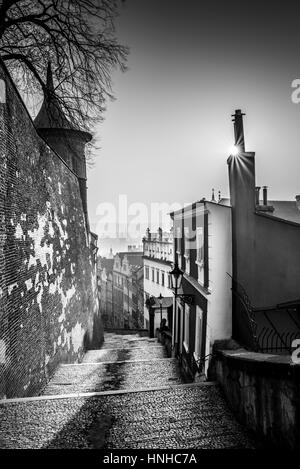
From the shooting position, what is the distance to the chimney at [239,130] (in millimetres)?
7825

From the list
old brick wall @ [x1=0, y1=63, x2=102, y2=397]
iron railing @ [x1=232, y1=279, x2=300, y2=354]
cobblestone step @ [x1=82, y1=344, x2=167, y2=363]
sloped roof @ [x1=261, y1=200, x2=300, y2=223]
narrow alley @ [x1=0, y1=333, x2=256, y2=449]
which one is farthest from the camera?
sloped roof @ [x1=261, y1=200, x2=300, y2=223]

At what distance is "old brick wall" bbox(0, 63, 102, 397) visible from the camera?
252 inches

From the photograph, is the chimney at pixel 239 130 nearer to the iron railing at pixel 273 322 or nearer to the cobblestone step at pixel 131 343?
the iron railing at pixel 273 322

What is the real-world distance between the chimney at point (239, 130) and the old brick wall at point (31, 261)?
5.57 m

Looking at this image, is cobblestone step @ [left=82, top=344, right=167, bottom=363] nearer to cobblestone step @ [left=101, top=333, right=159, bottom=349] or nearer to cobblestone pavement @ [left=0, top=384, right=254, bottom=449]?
cobblestone step @ [left=101, top=333, right=159, bottom=349]

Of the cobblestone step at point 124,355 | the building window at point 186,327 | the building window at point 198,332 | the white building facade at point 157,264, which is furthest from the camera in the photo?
the white building facade at point 157,264

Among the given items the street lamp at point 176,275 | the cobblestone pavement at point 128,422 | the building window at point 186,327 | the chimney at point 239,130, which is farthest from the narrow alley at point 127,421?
the chimney at point 239,130

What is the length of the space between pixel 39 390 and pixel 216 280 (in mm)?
5309

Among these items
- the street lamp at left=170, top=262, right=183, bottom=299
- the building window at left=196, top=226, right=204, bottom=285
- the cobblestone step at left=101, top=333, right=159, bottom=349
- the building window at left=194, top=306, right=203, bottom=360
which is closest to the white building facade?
the cobblestone step at left=101, top=333, right=159, bottom=349

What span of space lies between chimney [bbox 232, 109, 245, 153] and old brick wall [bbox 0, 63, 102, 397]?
5571 mm

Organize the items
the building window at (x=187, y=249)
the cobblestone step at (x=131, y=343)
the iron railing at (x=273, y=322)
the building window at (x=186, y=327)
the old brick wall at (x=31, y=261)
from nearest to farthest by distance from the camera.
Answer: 1. the old brick wall at (x=31, y=261)
2. the iron railing at (x=273, y=322)
3. the building window at (x=186, y=327)
4. the building window at (x=187, y=249)
5. the cobblestone step at (x=131, y=343)

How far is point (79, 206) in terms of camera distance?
1666 cm

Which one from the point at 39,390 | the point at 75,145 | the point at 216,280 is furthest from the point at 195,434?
the point at 75,145

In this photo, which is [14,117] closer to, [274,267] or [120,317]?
[274,267]
